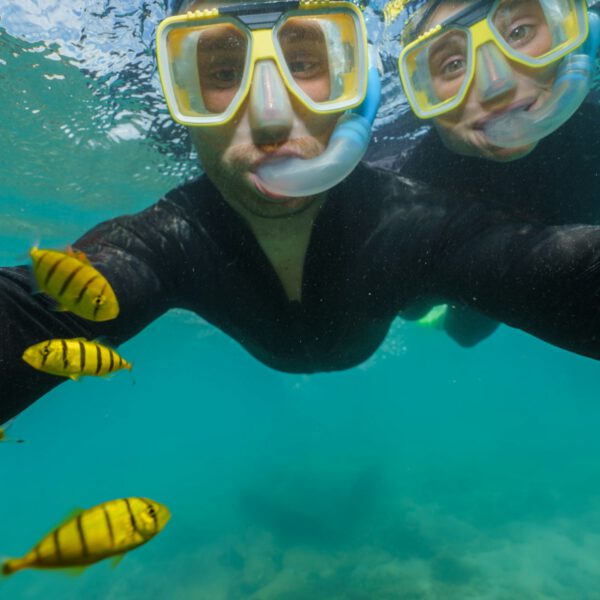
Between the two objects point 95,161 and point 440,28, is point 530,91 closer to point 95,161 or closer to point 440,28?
point 440,28

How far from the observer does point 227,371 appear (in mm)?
63750

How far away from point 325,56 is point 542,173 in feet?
10.5

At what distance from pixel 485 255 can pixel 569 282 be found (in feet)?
1.75

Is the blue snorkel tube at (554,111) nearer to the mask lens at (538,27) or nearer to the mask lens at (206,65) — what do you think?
the mask lens at (538,27)

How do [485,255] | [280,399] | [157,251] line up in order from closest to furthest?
[485,255] → [157,251] → [280,399]

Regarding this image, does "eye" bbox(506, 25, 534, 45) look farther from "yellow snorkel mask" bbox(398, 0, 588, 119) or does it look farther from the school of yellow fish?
the school of yellow fish

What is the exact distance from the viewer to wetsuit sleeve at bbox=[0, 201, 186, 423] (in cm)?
253

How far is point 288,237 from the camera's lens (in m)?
3.84

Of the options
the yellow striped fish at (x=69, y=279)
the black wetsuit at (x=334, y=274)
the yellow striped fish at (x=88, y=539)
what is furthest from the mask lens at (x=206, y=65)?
the yellow striped fish at (x=88, y=539)

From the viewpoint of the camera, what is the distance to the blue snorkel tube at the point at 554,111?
4.05 metres

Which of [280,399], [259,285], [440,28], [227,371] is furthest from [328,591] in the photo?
[280,399]

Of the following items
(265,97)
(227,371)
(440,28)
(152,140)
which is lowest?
(227,371)

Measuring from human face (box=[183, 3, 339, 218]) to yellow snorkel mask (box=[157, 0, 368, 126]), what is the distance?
2 centimetres

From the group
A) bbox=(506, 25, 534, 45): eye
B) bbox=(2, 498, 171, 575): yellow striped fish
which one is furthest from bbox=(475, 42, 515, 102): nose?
bbox=(2, 498, 171, 575): yellow striped fish
